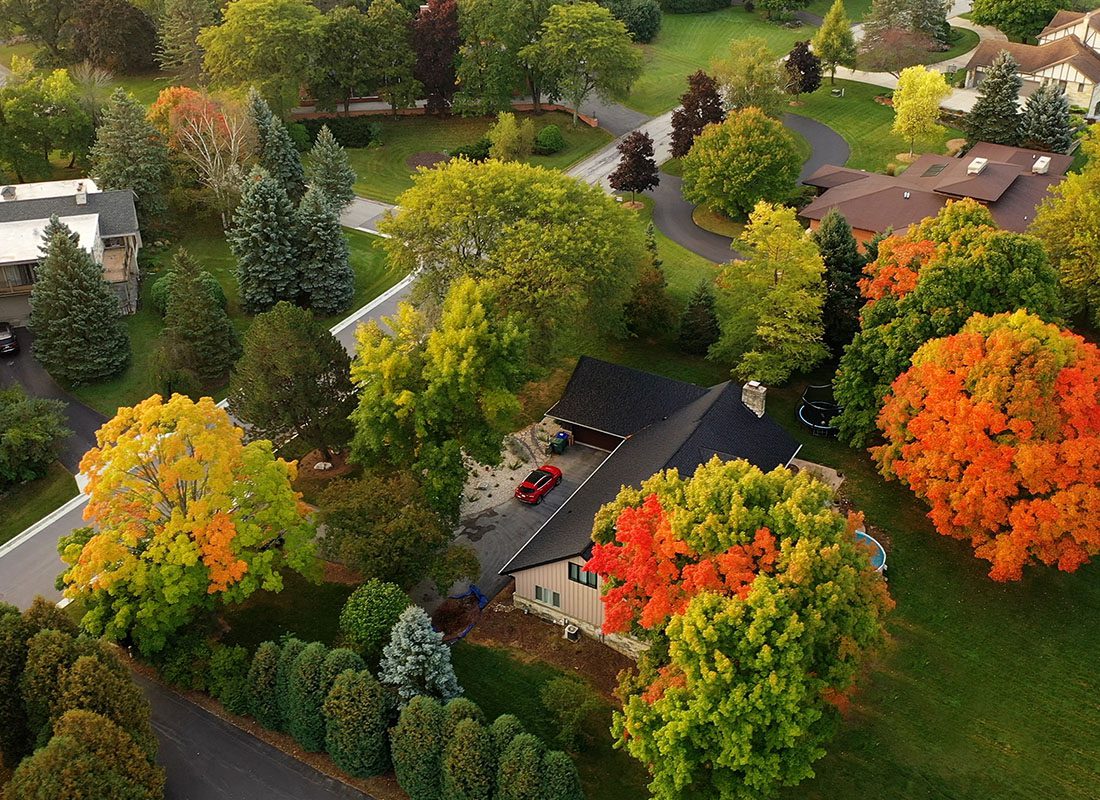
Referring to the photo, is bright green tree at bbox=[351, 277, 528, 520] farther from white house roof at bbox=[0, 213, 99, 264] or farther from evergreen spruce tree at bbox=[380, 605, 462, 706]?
white house roof at bbox=[0, 213, 99, 264]

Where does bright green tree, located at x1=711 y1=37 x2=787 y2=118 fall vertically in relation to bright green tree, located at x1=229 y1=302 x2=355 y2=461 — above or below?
above

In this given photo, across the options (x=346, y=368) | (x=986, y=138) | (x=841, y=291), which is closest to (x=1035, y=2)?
(x=986, y=138)

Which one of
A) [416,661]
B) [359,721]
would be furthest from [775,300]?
[359,721]

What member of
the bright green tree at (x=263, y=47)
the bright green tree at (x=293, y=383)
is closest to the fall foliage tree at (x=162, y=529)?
the bright green tree at (x=293, y=383)

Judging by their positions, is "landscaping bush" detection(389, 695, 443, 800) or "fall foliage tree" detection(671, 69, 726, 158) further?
"fall foliage tree" detection(671, 69, 726, 158)

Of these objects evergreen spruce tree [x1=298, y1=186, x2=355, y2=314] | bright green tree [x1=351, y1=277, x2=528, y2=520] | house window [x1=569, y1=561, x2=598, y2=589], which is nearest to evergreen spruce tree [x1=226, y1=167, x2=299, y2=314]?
evergreen spruce tree [x1=298, y1=186, x2=355, y2=314]

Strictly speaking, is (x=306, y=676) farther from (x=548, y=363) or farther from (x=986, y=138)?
(x=986, y=138)
